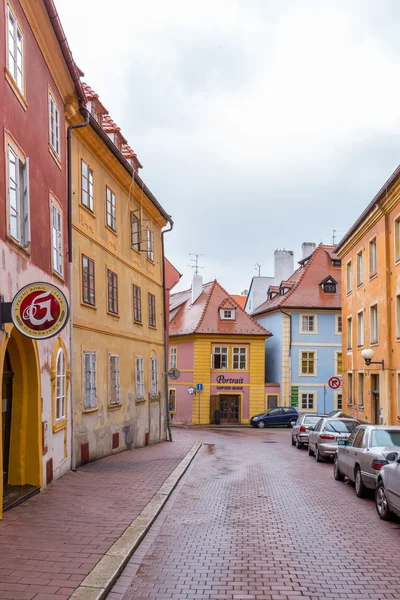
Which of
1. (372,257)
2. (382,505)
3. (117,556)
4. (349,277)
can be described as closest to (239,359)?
(349,277)

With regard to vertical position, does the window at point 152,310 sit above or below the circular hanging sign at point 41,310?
above

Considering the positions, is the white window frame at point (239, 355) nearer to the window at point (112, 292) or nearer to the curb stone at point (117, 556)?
the window at point (112, 292)

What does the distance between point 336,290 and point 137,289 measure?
29572 millimetres

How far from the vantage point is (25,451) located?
12.2 metres

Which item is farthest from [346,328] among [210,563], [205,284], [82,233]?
[210,563]

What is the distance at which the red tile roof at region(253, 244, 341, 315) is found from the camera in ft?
165

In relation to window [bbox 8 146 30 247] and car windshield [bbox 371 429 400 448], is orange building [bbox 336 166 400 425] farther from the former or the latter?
window [bbox 8 146 30 247]

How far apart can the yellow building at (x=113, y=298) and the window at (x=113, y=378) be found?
0.10 ft

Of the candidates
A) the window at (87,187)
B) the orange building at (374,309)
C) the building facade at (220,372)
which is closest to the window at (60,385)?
the window at (87,187)

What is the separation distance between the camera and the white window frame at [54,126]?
14.1 meters

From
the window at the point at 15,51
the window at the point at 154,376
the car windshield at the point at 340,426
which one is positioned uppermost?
the window at the point at 15,51

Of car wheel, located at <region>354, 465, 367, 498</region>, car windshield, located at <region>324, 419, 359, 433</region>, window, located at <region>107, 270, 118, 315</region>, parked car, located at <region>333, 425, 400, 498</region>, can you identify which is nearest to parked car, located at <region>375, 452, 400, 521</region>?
parked car, located at <region>333, 425, 400, 498</region>

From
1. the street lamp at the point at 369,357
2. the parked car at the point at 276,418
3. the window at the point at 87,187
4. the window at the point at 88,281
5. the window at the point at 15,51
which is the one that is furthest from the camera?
the parked car at the point at 276,418

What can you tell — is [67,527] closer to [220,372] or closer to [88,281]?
[88,281]
